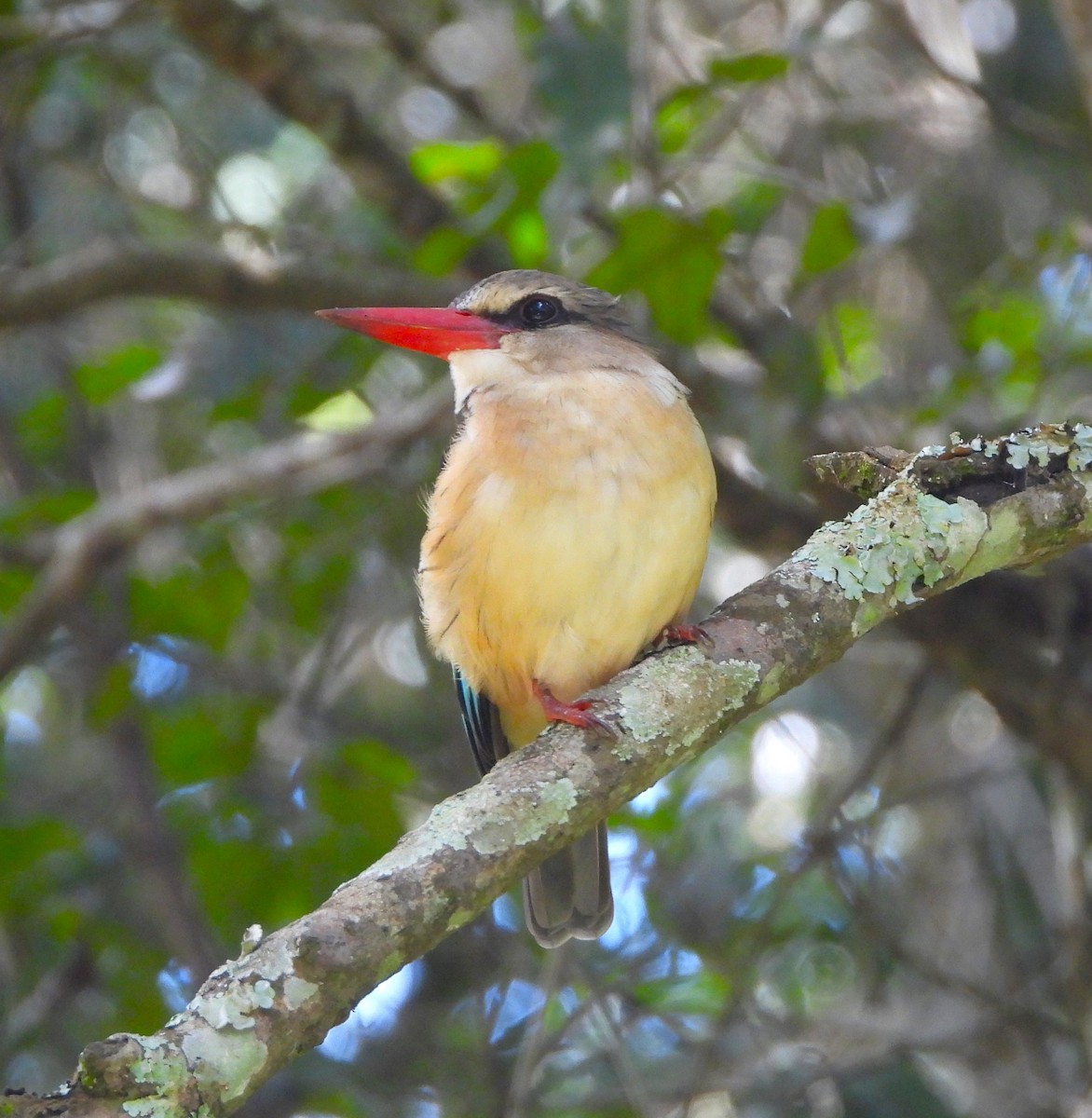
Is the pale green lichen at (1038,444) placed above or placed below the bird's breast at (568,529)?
above

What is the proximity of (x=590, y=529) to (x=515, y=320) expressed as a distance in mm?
704

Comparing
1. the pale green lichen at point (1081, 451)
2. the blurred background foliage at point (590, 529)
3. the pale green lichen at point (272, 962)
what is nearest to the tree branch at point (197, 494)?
the blurred background foliage at point (590, 529)

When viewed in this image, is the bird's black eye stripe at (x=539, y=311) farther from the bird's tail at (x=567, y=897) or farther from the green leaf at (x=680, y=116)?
the bird's tail at (x=567, y=897)

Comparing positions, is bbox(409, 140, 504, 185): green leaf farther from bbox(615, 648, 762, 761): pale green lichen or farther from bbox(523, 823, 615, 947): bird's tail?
bbox(615, 648, 762, 761): pale green lichen

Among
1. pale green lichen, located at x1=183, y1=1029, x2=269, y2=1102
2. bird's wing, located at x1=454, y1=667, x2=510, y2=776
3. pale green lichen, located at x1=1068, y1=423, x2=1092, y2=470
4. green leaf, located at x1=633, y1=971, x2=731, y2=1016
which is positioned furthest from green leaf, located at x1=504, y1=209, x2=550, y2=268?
pale green lichen, located at x1=183, y1=1029, x2=269, y2=1102

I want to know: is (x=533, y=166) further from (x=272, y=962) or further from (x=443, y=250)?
(x=272, y=962)

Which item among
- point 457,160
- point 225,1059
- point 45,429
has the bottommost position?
point 45,429

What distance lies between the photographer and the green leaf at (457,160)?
11.7ft

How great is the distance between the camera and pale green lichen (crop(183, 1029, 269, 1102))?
1438 mm

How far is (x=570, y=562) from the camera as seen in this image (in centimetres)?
270

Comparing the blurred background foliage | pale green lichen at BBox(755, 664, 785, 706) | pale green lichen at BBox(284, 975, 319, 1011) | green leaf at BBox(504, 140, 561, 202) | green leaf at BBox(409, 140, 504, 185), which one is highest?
pale green lichen at BBox(284, 975, 319, 1011)

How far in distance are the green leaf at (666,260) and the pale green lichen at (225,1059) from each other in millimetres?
1823

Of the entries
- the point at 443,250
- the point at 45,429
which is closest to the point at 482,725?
the point at 443,250

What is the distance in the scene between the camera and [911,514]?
2236 millimetres
